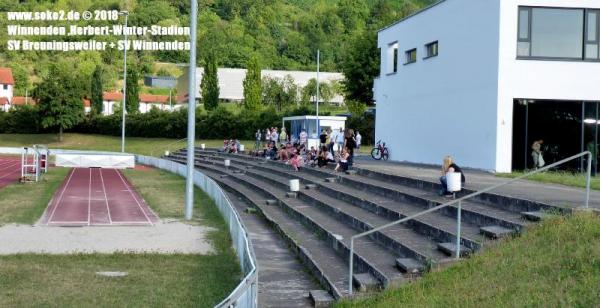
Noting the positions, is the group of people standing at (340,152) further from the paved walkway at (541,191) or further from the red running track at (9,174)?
the red running track at (9,174)

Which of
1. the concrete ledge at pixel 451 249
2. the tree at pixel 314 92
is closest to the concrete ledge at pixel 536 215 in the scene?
the concrete ledge at pixel 451 249

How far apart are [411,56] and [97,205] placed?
47.9ft

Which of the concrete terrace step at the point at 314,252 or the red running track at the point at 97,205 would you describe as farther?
the red running track at the point at 97,205

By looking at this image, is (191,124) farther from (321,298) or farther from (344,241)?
(321,298)

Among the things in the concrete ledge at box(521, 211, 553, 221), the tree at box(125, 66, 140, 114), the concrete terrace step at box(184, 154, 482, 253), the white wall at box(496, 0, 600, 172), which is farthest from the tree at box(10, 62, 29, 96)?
the concrete ledge at box(521, 211, 553, 221)

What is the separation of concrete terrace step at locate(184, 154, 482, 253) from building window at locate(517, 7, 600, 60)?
7.43 meters

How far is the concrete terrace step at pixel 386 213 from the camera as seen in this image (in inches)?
447

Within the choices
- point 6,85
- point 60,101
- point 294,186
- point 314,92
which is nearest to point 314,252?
point 294,186

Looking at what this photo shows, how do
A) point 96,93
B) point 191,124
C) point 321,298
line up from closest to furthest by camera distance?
point 321,298, point 191,124, point 96,93

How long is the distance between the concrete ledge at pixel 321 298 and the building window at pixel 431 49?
61.0 ft

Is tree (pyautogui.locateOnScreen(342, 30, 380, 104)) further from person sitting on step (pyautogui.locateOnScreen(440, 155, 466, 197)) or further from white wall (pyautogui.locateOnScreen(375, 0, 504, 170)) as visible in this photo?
person sitting on step (pyautogui.locateOnScreen(440, 155, 466, 197))

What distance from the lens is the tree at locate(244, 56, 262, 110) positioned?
82.1 meters

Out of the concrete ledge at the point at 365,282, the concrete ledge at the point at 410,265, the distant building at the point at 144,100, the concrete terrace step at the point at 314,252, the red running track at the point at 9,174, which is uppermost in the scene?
the distant building at the point at 144,100

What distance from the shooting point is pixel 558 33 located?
22500mm
